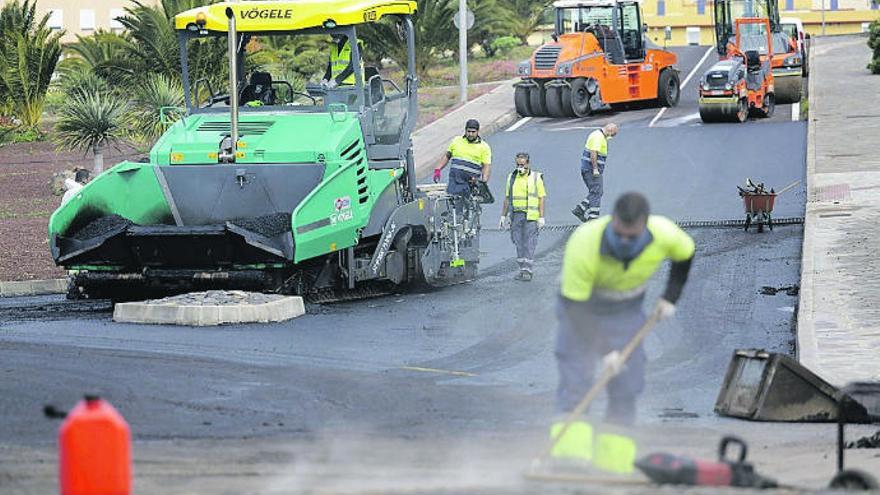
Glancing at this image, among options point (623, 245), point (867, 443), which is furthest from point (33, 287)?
point (623, 245)

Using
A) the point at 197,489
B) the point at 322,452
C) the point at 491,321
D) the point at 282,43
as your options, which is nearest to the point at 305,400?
the point at 322,452

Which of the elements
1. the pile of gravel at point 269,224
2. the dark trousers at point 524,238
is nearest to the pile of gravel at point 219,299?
the pile of gravel at point 269,224

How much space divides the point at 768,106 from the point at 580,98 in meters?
4.20

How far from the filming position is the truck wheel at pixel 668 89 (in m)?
40.6

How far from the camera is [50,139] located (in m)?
37.9

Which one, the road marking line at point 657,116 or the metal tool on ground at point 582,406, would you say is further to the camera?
the road marking line at point 657,116

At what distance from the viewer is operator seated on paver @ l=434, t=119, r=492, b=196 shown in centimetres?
2158

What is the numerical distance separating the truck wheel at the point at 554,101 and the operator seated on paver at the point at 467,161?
1686 centimetres

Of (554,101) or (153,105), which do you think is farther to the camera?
(554,101)

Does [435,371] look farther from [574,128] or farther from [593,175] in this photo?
[574,128]

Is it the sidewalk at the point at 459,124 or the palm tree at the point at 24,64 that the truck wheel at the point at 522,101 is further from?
the palm tree at the point at 24,64

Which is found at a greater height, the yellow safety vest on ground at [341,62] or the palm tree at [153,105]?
the yellow safety vest on ground at [341,62]

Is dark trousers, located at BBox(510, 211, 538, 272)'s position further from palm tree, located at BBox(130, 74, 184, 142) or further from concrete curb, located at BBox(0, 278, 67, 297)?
palm tree, located at BBox(130, 74, 184, 142)

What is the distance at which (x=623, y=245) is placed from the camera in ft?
29.3
